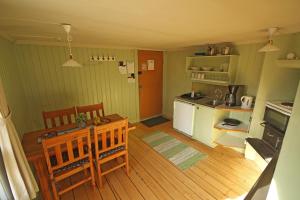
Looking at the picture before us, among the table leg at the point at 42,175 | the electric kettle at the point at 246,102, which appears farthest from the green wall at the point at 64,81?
the electric kettle at the point at 246,102

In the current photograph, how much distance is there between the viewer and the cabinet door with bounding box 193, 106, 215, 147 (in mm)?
2814

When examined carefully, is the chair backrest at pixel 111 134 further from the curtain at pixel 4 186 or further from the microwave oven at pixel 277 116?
the microwave oven at pixel 277 116

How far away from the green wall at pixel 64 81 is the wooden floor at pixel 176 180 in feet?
4.96

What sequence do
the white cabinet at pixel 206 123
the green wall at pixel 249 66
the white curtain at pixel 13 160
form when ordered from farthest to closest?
the white cabinet at pixel 206 123 < the green wall at pixel 249 66 < the white curtain at pixel 13 160

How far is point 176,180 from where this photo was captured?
212 centimetres

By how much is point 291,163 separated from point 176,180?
179cm

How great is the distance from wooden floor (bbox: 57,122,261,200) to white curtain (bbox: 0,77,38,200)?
908 millimetres

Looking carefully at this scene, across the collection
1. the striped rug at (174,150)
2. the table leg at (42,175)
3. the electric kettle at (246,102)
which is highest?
the electric kettle at (246,102)

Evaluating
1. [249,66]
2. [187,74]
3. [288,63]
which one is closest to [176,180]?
[288,63]

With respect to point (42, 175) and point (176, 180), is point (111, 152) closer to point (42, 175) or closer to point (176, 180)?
point (42, 175)

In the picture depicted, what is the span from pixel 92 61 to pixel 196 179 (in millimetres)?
2957

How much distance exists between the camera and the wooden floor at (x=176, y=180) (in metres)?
1.90

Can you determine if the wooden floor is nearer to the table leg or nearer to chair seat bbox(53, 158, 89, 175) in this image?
the table leg

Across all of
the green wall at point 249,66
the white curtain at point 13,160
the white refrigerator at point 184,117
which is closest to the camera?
the white curtain at point 13,160
